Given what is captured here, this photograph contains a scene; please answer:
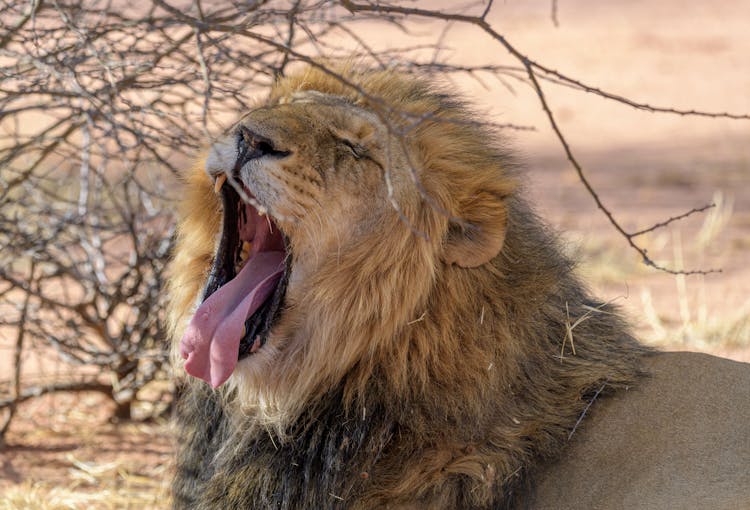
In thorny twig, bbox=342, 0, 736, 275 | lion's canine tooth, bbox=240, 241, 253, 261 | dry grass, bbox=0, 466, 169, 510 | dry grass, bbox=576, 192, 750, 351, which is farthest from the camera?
dry grass, bbox=576, 192, 750, 351

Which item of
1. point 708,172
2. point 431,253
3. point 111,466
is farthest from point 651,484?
point 708,172

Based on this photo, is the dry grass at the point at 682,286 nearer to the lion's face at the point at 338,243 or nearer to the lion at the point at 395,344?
the lion at the point at 395,344

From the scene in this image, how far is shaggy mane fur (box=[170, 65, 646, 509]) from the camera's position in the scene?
274 cm

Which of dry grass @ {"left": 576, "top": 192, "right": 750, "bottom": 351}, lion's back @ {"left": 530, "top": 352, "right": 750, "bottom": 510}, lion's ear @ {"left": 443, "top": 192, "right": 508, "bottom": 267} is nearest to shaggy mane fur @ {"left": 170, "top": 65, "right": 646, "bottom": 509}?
lion's ear @ {"left": 443, "top": 192, "right": 508, "bottom": 267}

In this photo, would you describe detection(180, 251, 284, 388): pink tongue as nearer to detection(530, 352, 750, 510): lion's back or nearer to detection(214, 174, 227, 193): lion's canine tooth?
detection(214, 174, 227, 193): lion's canine tooth

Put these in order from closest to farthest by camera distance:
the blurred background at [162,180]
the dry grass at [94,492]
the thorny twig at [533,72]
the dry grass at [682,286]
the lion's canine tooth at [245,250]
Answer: the thorny twig at [533,72]
the lion's canine tooth at [245,250]
the blurred background at [162,180]
the dry grass at [94,492]
the dry grass at [682,286]

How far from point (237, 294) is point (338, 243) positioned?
13.0 inches

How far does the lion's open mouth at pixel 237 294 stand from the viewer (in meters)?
2.75

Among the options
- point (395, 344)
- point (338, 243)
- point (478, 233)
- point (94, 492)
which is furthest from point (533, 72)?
point (94, 492)

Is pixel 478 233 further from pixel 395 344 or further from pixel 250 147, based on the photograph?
pixel 250 147

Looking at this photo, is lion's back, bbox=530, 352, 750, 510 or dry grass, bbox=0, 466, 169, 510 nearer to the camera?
lion's back, bbox=530, 352, 750, 510

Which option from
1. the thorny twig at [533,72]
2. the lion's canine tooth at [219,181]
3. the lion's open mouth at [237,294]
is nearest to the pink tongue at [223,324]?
the lion's open mouth at [237,294]

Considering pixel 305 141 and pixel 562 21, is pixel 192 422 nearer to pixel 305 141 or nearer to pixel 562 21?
pixel 305 141

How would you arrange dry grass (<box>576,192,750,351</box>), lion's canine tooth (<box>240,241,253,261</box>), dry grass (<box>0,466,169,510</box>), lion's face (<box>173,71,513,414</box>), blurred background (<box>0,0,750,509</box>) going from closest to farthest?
lion's face (<box>173,71,513,414</box>) < lion's canine tooth (<box>240,241,253,261</box>) < blurred background (<box>0,0,750,509</box>) < dry grass (<box>0,466,169,510</box>) < dry grass (<box>576,192,750,351</box>)
